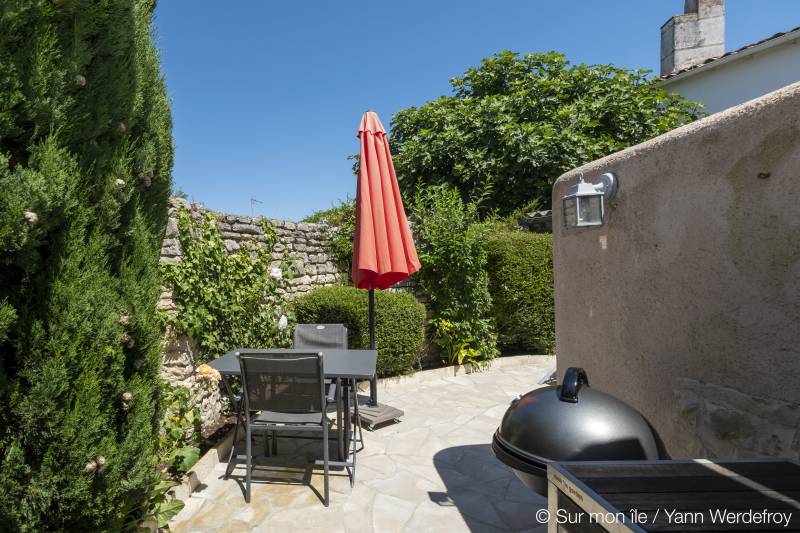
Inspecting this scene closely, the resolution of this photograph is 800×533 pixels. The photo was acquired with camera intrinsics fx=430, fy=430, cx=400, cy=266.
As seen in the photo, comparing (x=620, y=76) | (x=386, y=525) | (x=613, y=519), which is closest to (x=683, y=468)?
(x=613, y=519)

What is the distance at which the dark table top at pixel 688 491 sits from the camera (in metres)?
1.23

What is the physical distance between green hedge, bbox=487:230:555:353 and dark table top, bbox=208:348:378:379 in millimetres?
3788

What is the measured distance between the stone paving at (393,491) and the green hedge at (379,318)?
1.26m

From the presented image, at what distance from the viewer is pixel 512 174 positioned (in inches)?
406

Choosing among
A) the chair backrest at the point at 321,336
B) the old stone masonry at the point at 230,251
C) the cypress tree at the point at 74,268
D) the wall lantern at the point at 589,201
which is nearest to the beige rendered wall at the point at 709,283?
the wall lantern at the point at 589,201

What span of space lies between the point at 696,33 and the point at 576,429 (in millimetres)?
15075

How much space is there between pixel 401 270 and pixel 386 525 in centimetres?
244

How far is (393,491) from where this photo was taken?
3217 millimetres

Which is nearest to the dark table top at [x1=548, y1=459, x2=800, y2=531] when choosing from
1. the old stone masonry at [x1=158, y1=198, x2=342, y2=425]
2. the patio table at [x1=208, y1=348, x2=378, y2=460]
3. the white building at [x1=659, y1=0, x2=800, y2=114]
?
the patio table at [x1=208, y1=348, x2=378, y2=460]

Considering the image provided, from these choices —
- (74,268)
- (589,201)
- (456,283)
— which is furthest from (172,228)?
(456,283)

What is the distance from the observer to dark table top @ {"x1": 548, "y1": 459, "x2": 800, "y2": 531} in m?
1.23

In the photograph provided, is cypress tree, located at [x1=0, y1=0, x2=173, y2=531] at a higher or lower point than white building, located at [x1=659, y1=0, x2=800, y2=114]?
lower

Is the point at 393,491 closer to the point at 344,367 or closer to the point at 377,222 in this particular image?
the point at 344,367

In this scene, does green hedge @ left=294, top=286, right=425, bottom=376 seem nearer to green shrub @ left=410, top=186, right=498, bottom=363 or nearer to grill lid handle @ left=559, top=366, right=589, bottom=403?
green shrub @ left=410, top=186, right=498, bottom=363
